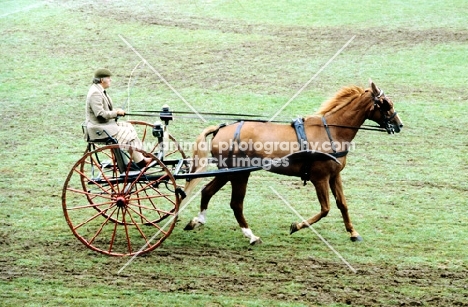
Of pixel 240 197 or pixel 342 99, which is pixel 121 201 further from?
pixel 342 99

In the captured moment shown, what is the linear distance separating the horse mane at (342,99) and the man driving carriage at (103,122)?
2178 millimetres

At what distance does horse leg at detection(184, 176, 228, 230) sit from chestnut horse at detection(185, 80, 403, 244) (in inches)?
3.3

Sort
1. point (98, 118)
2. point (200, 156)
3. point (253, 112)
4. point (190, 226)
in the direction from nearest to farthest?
point (98, 118) → point (200, 156) → point (190, 226) → point (253, 112)

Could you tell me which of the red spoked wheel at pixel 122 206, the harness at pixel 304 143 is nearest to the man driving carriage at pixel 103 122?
the red spoked wheel at pixel 122 206

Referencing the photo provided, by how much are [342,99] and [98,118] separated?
2.87 metres

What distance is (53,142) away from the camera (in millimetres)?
12172

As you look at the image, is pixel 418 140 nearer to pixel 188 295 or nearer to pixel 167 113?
pixel 167 113

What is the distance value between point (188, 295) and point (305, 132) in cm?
242

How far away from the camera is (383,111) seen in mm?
8555

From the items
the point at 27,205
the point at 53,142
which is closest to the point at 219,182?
the point at 27,205

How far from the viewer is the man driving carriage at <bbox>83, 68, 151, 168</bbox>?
8328mm

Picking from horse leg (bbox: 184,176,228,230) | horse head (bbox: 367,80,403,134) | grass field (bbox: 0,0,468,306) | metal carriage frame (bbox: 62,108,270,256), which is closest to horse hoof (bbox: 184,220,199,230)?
horse leg (bbox: 184,176,228,230)

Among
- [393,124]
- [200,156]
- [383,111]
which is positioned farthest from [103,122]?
[393,124]

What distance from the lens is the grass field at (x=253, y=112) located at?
753cm
